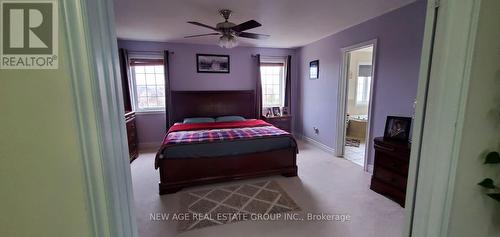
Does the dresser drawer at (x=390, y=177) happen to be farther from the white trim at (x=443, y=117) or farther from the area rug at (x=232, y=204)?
the white trim at (x=443, y=117)

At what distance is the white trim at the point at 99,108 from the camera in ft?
1.66

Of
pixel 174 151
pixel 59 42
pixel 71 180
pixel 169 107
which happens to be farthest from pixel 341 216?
pixel 169 107

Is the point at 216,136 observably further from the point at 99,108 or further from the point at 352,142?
the point at 352,142

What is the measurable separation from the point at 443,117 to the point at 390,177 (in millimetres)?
2028

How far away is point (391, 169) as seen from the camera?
2467 millimetres

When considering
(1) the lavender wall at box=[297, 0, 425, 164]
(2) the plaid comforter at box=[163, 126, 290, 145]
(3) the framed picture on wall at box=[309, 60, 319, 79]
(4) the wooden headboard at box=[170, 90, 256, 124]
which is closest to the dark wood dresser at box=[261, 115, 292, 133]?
(4) the wooden headboard at box=[170, 90, 256, 124]

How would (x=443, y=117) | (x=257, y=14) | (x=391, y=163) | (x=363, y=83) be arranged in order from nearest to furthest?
(x=443, y=117), (x=391, y=163), (x=257, y=14), (x=363, y=83)

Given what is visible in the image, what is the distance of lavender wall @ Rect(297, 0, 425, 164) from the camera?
2.54 metres

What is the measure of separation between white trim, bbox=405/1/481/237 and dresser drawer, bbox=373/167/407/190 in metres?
1.69

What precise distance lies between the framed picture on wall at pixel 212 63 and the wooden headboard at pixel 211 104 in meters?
0.51

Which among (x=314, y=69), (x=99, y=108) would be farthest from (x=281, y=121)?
(x=99, y=108)

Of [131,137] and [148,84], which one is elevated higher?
[148,84]

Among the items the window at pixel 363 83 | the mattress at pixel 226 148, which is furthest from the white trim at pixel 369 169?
the window at pixel 363 83

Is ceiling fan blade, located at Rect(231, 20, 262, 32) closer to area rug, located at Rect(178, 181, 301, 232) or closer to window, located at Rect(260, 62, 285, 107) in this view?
area rug, located at Rect(178, 181, 301, 232)
